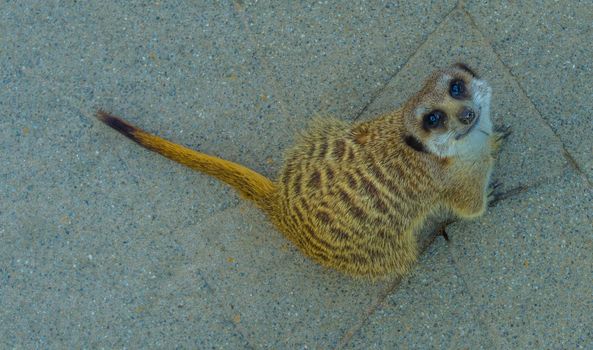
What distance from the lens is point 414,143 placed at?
2.07m

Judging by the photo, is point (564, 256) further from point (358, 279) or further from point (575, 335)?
point (358, 279)

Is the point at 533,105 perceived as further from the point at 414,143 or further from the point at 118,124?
the point at 118,124

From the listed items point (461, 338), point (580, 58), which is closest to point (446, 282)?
point (461, 338)

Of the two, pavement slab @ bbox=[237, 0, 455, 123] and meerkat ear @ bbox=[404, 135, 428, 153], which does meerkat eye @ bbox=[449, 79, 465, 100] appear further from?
pavement slab @ bbox=[237, 0, 455, 123]

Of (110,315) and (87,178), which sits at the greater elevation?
(87,178)

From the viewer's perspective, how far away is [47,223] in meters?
2.72

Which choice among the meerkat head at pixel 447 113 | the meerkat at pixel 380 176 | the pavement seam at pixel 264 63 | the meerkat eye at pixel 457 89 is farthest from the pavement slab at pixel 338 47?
the meerkat eye at pixel 457 89

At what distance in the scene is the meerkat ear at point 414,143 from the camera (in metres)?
2.06

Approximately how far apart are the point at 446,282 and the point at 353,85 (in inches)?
39.0

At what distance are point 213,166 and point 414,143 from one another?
0.84 m

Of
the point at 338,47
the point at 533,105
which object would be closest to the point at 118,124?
the point at 338,47

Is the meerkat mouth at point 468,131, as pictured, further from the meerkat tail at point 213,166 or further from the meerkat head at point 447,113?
the meerkat tail at point 213,166

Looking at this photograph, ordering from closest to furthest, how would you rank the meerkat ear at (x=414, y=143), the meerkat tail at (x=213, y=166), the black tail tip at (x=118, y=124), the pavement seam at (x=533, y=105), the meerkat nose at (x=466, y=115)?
the meerkat nose at (x=466, y=115), the meerkat ear at (x=414, y=143), the meerkat tail at (x=213, y=166), the black tail tip at (x=118, y=124), the pavement seam at (x=533, y=105)

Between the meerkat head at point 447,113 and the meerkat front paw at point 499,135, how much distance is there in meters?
0.48
